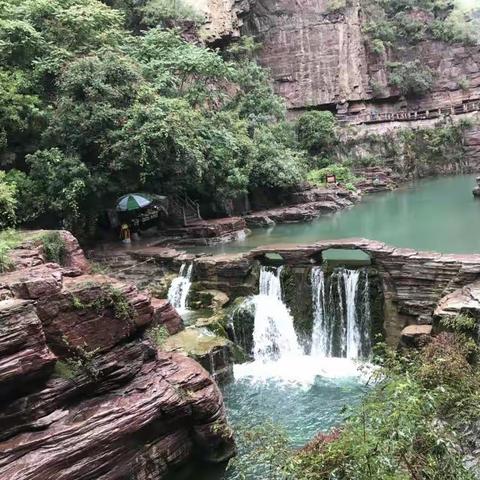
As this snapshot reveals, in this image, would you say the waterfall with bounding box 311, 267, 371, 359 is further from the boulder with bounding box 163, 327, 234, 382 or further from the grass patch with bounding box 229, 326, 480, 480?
the grass patch with bounding box 229, 326, 480, 480

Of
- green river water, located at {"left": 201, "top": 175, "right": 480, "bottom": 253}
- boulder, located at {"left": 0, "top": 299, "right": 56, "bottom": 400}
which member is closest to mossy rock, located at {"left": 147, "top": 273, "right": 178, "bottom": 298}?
green river water, located at {"left": 201, "top": 175, "right": 480, "bottom": 253}

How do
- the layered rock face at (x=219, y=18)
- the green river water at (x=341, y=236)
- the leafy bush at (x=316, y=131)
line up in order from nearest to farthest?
the green river water at (x=341, y=236) < the layered rock face at (x=219, y=18) < the leafy bush at (x=316, y=131)

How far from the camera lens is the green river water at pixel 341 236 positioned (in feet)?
35.7

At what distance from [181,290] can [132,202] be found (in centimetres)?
563

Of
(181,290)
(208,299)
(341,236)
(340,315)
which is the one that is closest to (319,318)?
(340,315)

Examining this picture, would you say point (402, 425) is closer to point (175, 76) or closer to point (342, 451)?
point (342, 451)

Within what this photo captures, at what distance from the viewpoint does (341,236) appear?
2145 centimetres

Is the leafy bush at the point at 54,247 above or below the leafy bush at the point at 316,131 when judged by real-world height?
below

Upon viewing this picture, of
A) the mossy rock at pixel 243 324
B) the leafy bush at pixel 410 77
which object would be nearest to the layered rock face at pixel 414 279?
the mossy rock at pixel 243 324

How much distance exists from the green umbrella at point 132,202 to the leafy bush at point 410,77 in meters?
28.1

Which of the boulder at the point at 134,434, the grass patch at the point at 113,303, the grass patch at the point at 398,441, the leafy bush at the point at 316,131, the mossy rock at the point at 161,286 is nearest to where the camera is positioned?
the grass patch at the point at 398,441

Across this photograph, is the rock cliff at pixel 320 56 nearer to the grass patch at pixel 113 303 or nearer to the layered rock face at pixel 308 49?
the layered rock face at pixel 308 49

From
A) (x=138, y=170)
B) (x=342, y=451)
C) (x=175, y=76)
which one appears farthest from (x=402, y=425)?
(x=175, y=76)

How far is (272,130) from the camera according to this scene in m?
Result: 30.8
